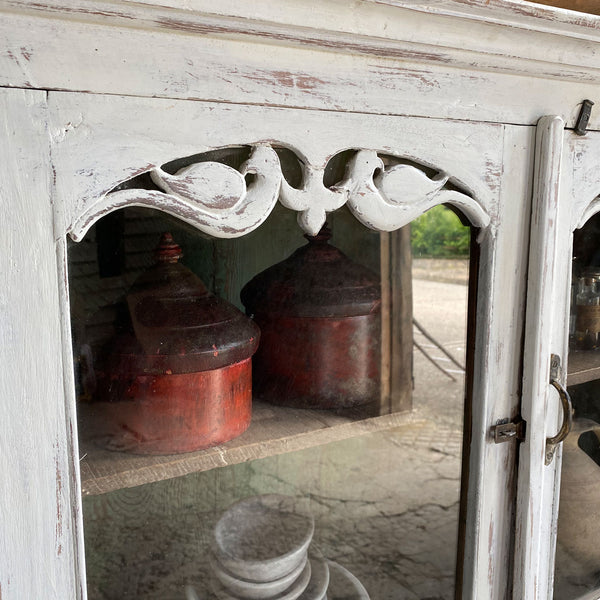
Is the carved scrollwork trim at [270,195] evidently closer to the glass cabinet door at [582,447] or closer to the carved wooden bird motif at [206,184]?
the carved wooden bird motif at [206,184]

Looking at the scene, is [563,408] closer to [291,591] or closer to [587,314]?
[587,314]

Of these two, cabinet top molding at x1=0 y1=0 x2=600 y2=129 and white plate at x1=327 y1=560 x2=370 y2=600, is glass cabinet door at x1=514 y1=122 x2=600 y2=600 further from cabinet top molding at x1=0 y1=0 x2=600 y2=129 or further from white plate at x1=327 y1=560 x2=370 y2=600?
white plate at x1=327 y1=560 x2=370 y2=600

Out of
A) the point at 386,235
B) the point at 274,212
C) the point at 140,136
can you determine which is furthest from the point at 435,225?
the point at 140,136

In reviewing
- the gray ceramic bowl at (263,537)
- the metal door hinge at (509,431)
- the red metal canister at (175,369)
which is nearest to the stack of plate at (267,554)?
the gray ceramic bowl at (263,537)

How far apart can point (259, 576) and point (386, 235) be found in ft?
1.22

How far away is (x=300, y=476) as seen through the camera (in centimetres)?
62

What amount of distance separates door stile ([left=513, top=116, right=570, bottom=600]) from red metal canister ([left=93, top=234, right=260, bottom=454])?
315 mm

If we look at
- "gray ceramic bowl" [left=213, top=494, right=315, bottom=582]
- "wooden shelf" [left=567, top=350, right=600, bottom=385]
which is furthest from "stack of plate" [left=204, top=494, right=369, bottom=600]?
"wooden shelf" [left=567, top=350, right=600, bottom=385]

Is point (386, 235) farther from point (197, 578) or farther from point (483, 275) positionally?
point (197, 578)

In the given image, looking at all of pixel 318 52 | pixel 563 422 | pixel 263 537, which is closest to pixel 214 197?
pixel 318 52

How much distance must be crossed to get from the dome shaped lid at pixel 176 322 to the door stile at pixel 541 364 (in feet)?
1.07

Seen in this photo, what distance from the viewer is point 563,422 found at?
0.67 meters

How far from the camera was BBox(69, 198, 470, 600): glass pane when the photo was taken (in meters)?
0.45

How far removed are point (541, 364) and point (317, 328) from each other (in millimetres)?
257
